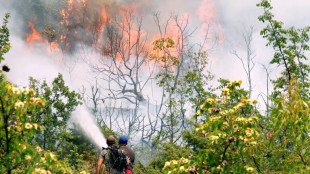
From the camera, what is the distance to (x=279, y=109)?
164 inches

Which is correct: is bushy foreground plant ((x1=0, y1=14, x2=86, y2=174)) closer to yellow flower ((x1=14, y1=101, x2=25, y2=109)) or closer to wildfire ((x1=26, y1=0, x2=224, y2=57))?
yellow flower ((x1=14, y1=101, x2=25, y2=109))

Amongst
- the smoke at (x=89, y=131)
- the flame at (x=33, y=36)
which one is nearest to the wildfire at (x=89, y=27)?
the flame at (x=33, y=36)

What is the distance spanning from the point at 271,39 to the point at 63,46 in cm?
4397

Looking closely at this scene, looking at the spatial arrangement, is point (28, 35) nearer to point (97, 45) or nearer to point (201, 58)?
point (97, 45)

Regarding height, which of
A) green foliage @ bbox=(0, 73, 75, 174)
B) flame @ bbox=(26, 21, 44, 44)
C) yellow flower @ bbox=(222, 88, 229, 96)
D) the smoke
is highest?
flame @ bbox=(26, 21, 44, 44)

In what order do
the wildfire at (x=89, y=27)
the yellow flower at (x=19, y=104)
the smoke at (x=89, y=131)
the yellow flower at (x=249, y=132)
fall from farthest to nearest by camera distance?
the wildfire at (x=89, y=27)
the smoke at (x=89, y=131)
the yellow flower at (x=249, y=132)
the yellow flower at (x=19, y=104)

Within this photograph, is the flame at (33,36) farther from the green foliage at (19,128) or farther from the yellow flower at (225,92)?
the yellow flower at (225,92)

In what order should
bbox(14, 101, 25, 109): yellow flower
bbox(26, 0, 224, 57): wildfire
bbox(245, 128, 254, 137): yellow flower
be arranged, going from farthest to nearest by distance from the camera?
bbox(26, 0, 224, 57): wildfire
bbox(245, 128, 254, 137): yellow flower
bbox(14, 101, 25, 109): yellow flower

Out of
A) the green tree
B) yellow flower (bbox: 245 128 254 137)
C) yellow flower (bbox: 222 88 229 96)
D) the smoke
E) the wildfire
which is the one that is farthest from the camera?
the wildfire

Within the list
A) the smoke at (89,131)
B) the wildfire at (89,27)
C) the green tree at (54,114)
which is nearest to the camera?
the green tree at (54,114)

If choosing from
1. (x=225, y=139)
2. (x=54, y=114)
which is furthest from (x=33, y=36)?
(x=225, y=139)

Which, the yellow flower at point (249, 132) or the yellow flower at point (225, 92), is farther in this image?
the yellow flower at point (225, 92)

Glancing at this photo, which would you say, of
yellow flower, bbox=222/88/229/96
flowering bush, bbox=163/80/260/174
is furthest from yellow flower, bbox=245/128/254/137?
yellow flower, bbox=222/88/229/96

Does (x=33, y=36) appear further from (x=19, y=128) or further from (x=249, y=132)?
(x=249, y=132)
